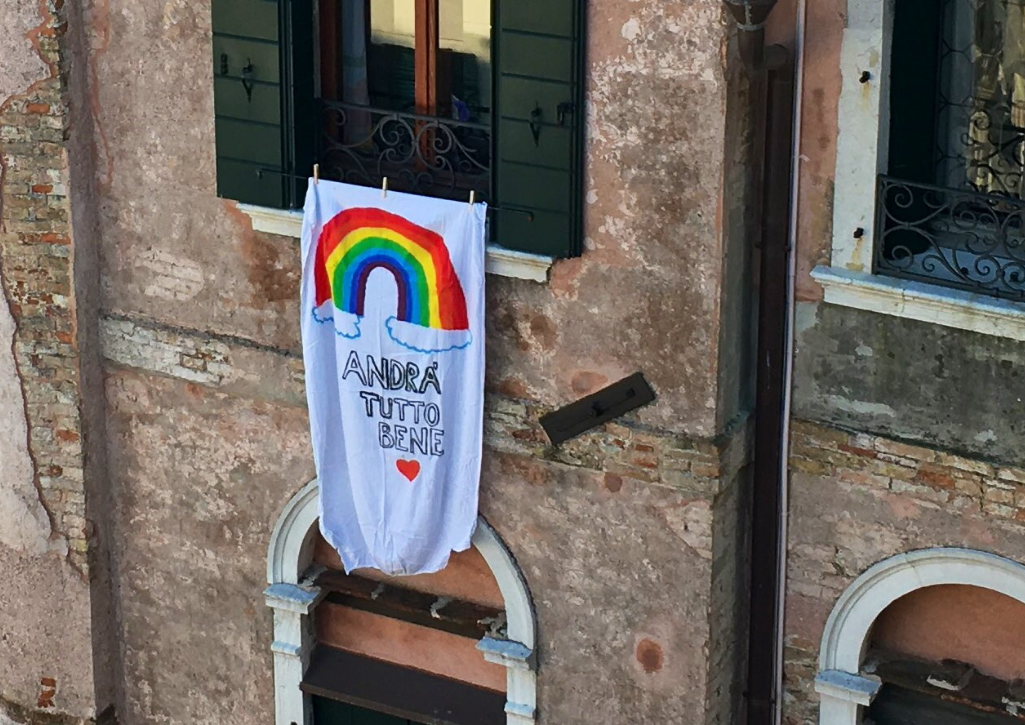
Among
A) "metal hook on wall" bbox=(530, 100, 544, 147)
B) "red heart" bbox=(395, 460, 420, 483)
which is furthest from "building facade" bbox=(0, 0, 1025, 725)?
"red heart" bbox=(395, 460, 420, 483)

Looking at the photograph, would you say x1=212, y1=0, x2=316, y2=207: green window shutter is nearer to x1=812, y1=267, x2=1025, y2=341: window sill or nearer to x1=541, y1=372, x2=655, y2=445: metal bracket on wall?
Answer: x1=541, y1=372, x2=655, y2=445: metal bracket on wall

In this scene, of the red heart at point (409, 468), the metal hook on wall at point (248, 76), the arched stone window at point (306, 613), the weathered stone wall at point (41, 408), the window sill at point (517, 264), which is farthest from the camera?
the weathered stone wall at point (41, 408)

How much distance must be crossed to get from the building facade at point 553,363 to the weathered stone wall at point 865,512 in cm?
2

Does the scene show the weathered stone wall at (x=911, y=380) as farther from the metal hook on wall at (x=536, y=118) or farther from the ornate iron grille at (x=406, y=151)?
the ornate iron grille at (x=406, y=151)

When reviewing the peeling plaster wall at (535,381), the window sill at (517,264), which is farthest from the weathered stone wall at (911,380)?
the window sill at (517,264)

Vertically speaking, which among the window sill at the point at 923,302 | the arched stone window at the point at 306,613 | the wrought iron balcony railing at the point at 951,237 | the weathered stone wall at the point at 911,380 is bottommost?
the arched stone window at the point at 306,613

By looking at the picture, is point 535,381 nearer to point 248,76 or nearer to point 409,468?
point 409,468

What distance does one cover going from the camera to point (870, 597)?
978cm

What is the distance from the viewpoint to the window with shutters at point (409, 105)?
9.52 metres

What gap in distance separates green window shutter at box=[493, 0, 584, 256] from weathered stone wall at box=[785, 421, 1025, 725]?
1.51 meters

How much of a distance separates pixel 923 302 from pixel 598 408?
1.64 m

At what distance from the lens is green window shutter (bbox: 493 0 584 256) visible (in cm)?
939

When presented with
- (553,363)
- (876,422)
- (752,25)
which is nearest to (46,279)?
(553,363)

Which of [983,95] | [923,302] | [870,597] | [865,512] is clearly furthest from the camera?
[870,597]
